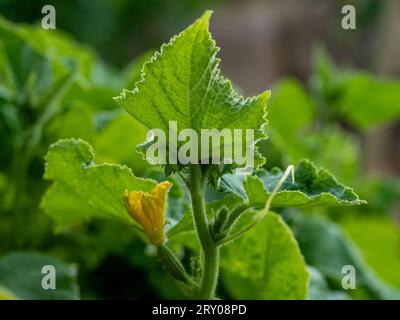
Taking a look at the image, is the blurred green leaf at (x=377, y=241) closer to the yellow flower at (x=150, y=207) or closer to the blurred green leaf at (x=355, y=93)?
the blurred green leaf at (x=355, y=93)

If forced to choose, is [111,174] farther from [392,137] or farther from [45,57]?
[392,137]

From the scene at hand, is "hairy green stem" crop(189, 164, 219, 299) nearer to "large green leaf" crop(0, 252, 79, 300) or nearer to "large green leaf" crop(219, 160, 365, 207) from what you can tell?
"large green leaf" crop(219, 160, 365, 207)

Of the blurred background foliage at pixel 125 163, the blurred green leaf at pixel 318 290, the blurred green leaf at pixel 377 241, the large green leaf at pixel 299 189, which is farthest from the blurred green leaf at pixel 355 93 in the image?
the large green leaf at pixel 299 189

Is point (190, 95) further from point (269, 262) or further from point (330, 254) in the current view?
point (330, 254)

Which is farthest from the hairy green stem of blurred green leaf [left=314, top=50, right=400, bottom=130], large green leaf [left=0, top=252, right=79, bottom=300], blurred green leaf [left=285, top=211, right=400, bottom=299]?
blurred green leaf [left=314, top=50, right=400, bottom=130]

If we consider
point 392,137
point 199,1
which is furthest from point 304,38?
point 199,1
